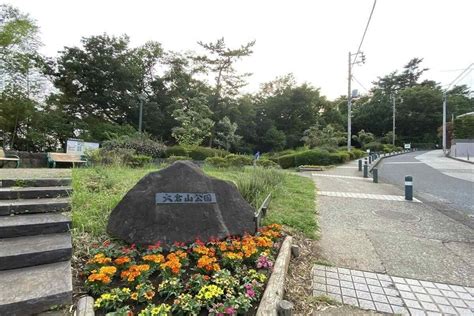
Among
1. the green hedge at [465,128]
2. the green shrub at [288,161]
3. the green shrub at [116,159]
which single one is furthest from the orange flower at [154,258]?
the green hedge at [465,128]

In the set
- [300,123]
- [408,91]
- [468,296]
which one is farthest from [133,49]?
[408,91]

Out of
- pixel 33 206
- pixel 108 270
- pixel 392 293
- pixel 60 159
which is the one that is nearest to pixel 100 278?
pixel 108 270

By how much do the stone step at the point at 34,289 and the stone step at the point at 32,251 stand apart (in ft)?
0.19

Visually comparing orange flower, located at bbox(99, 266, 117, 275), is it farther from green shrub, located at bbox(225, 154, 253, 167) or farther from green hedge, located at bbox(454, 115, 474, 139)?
green hedge, located at bbox(454, 115, 474, 139)

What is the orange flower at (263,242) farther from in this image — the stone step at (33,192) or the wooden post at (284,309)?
the stone step at (33,192)

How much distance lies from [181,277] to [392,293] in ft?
6.46

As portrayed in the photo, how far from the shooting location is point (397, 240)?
3.83 metres

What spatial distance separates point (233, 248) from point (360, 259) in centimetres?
165

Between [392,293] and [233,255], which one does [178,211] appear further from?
[392,293]

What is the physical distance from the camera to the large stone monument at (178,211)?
2781mm

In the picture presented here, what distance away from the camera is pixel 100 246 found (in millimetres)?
2648

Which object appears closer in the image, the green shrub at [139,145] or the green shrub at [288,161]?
the green shrub at [139,145]

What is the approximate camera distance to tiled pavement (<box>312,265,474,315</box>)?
2.26 m

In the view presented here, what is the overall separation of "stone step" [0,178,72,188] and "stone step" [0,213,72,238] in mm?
927
